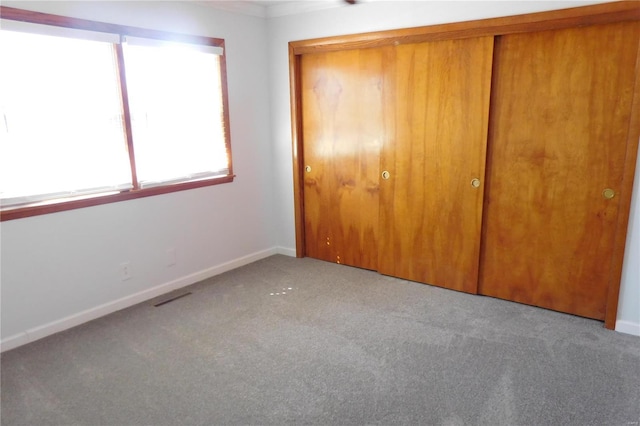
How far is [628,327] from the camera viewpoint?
9.20 feet

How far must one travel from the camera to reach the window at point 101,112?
262cm

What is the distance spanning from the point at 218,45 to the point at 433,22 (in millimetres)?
1750

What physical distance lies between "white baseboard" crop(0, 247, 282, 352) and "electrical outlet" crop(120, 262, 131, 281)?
151 mm

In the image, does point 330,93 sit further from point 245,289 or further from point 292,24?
point 245,289

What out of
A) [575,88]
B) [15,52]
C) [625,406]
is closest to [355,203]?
[575,88]

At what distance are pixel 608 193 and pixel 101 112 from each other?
3.41m

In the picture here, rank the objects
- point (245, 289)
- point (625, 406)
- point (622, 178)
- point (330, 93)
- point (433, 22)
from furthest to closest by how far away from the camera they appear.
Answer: point (330, 93), point (245, 289), point (433, 22), point (622, 178), point (625, 406)

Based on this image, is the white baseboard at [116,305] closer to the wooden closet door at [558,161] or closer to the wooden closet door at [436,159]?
the wooden closet door at [436,159]

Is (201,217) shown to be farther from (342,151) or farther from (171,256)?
(342,151)

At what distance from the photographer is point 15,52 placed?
256cm

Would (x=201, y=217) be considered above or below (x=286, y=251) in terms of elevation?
above

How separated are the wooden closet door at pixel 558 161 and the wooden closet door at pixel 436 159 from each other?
0.40 ft

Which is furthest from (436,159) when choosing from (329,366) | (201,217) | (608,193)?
(201,217)

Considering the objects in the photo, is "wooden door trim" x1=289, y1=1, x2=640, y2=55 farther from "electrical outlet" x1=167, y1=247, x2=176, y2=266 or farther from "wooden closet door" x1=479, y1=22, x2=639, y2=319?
"electrical outlet" x1=167, y1=247, x2=176, y2=266
